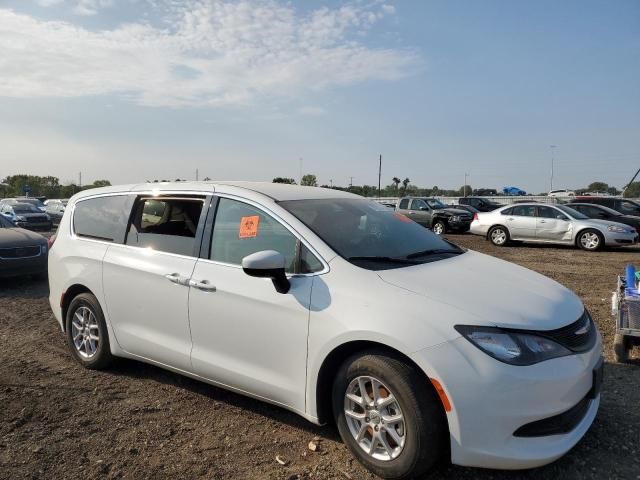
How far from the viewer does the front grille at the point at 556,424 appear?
2.54m

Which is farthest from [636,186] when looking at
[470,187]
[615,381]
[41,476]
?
[41,476]

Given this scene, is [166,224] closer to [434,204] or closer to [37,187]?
[434,204]

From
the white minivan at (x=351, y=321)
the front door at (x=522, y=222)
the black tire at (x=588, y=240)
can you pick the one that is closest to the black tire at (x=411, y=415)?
the white minivan at (x=351, y=321)

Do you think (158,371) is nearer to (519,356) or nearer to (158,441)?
(158,441)

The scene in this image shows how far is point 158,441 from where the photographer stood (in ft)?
11.0

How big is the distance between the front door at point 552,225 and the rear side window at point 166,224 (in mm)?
13503

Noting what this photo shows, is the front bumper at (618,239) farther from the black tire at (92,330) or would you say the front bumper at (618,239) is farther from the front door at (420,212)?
the black tire at (92,330)

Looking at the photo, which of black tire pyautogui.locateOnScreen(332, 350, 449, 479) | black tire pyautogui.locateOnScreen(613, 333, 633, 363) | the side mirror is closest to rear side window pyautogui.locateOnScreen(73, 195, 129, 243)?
the side mirror

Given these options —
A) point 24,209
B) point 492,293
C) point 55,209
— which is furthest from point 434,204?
point 55,209

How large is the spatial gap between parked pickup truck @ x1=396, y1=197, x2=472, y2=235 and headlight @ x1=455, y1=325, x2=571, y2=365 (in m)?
18.1

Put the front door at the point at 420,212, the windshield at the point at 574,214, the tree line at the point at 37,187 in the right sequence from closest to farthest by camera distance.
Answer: the windshield at the point at 574,214 < the front door at the point at 420,212 < the tree line at the point at 37,187

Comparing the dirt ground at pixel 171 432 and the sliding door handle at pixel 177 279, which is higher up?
the sliding door handle at pixel 177 279

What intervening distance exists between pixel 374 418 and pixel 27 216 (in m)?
26.1

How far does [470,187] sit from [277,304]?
239ft
